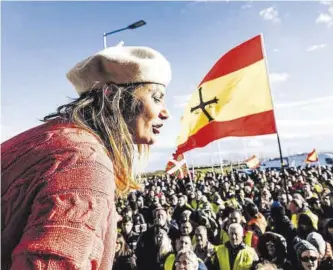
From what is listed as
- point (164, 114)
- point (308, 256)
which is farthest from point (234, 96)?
point (164, 114)

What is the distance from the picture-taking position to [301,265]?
4.60 m

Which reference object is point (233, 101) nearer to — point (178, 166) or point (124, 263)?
point (124, 263)

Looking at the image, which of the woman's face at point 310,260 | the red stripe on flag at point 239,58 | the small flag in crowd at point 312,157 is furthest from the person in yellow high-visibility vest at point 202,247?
the small flag in crowd at point 312,157

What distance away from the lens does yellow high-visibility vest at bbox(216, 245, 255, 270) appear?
16.1ft

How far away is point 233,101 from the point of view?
7395 mm

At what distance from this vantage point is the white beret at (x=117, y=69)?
1.18m

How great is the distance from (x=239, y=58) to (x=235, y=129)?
1.45 metres

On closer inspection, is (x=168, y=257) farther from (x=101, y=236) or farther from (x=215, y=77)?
(x=101, y=236)

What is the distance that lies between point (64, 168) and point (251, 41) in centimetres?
711

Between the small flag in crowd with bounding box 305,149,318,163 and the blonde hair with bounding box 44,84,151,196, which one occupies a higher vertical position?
the small flag in crowd with bounding box 305,149,318,163

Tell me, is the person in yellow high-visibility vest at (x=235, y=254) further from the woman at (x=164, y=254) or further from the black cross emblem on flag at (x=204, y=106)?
the black cross emblem on flag at (x=204, y=106)

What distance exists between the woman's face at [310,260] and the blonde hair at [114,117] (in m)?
3.84

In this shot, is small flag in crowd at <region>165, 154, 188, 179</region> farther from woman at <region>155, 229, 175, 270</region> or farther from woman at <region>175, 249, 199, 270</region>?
woman at <region>175, 249, 199, 270</region>

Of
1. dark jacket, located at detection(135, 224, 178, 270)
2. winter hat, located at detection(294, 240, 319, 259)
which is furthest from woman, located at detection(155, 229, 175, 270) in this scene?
winter hat, located at detection(294, 240, 319, 259)
